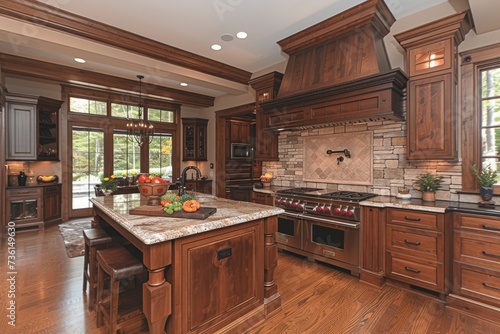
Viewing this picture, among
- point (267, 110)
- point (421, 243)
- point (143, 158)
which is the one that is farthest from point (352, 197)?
point (143, 158)

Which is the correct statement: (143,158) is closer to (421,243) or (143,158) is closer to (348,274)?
(348,274)

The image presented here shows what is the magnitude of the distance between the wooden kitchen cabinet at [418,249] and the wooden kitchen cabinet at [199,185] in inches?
201

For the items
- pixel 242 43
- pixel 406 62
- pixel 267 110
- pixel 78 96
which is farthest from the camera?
pixel 78 96

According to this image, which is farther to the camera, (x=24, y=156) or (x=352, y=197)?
(x=24, y=156)

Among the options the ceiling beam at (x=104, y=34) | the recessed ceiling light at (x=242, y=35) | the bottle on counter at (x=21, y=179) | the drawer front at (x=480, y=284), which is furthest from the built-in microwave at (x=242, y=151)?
the drawer front at (x=480, y=284)

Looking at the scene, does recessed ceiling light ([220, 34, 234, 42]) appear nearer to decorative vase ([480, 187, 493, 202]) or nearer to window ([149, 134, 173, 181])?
decorative vase ([480, 187, 493, 202])

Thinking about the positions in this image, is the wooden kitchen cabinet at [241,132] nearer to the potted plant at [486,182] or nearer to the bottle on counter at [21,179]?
the bottle on counter at [21,179]

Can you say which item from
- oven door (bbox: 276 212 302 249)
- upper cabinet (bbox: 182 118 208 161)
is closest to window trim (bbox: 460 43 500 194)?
oven door (bbox: 276 212 302 249)

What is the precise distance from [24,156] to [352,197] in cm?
608

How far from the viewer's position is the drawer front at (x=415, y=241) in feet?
8.34

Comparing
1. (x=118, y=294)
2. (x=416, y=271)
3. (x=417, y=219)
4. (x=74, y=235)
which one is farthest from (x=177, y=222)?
(x=74, y=235)

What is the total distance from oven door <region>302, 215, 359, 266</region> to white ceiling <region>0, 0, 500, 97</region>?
2545 millimetres

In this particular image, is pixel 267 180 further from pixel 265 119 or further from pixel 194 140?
pixel 194 140

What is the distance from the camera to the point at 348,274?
126 inches
